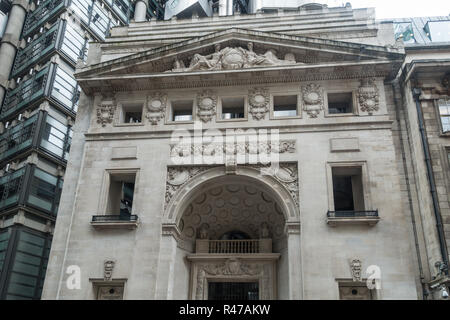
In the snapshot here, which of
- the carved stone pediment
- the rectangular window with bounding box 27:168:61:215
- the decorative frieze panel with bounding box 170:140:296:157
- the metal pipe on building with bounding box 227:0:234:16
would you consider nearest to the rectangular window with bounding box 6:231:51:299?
the rectangular window with bounding box 27:168:61:215

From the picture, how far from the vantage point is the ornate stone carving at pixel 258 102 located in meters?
22.7

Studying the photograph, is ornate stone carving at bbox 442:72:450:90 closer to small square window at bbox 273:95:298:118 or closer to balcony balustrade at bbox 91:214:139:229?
small square window at bbox 273:95:298:118


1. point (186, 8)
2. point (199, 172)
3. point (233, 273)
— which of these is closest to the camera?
point (199, 172)

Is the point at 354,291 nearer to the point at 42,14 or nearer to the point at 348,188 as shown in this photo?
the point at 348,188

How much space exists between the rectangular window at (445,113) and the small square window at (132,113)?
15754 millimetres

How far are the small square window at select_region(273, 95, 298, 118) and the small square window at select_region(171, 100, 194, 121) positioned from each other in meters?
4.64

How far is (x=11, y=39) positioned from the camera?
131ft

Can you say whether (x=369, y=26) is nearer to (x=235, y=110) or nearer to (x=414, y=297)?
(x=235, y=110)

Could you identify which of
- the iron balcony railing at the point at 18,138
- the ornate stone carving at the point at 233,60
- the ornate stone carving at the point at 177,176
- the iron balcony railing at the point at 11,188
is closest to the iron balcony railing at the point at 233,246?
the ornate stone carving at the point at 177,176

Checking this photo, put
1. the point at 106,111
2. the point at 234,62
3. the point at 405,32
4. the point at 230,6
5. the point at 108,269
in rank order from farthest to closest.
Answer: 1. the point at 230,6
2. the point at 405,32
3. the point at 106,111
4. the point at 234,62
5. the point at 108,269

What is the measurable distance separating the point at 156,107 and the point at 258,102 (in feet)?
18.5

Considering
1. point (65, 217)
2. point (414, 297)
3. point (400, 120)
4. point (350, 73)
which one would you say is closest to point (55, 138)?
point (65, 217)

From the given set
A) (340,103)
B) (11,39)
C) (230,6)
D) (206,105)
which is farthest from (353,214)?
(230,6)
